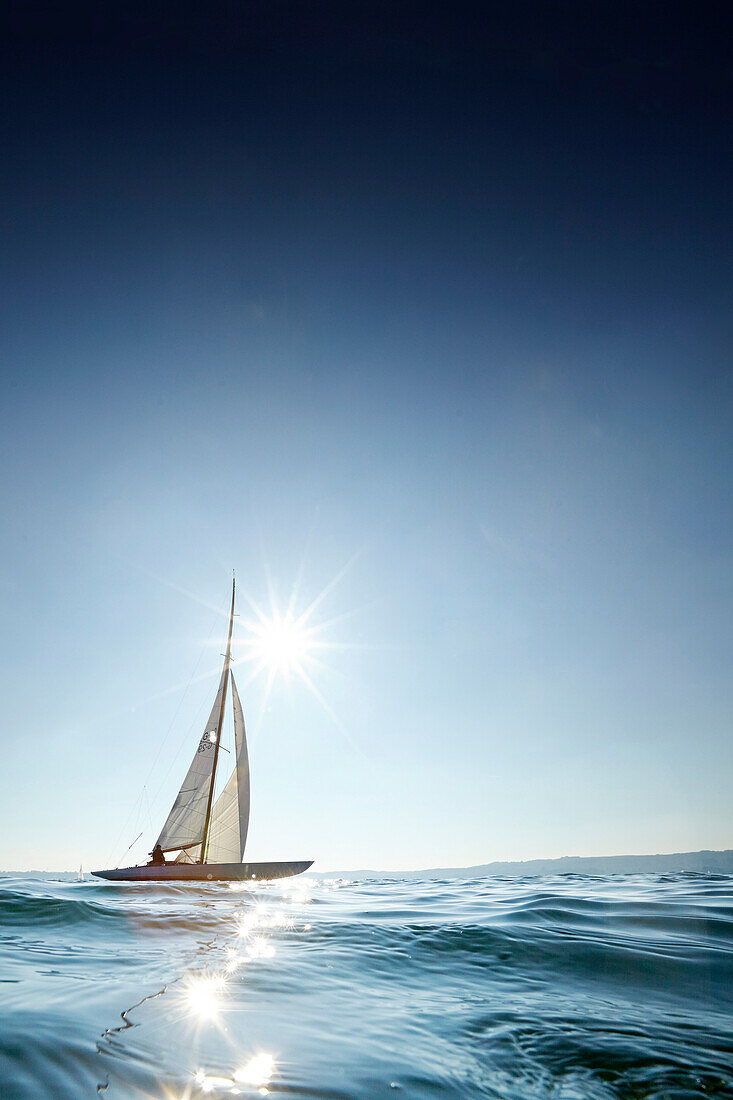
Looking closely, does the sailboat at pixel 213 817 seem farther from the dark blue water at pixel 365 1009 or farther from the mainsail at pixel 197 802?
the dark blue water at pixel 365 1009

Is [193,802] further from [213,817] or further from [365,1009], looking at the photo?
[365,1009]

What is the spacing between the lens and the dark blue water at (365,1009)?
349cm

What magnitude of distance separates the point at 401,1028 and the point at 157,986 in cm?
264

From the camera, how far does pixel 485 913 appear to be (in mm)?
11859

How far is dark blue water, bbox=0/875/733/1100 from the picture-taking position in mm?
3486

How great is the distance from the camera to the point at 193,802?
38.8 m

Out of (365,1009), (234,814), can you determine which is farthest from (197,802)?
(365,1009)

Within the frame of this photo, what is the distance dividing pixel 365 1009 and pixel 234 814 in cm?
3880

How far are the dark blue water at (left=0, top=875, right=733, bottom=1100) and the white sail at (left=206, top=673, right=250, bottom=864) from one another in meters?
31.6

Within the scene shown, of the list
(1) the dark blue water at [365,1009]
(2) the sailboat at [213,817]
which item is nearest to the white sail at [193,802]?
(2) the sailboat at [213,817]

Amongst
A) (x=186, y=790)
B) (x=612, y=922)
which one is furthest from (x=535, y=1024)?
(x=186, y=790)

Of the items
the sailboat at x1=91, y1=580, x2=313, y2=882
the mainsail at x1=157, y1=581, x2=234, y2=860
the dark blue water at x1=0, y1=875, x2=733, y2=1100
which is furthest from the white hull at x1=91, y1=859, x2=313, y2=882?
the dark blue water at x1=0, y1=875, x2=733, y2=1100

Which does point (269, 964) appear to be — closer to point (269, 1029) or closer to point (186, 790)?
point (269, 1029)

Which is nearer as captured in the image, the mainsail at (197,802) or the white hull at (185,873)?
the white hull at (185,873)
